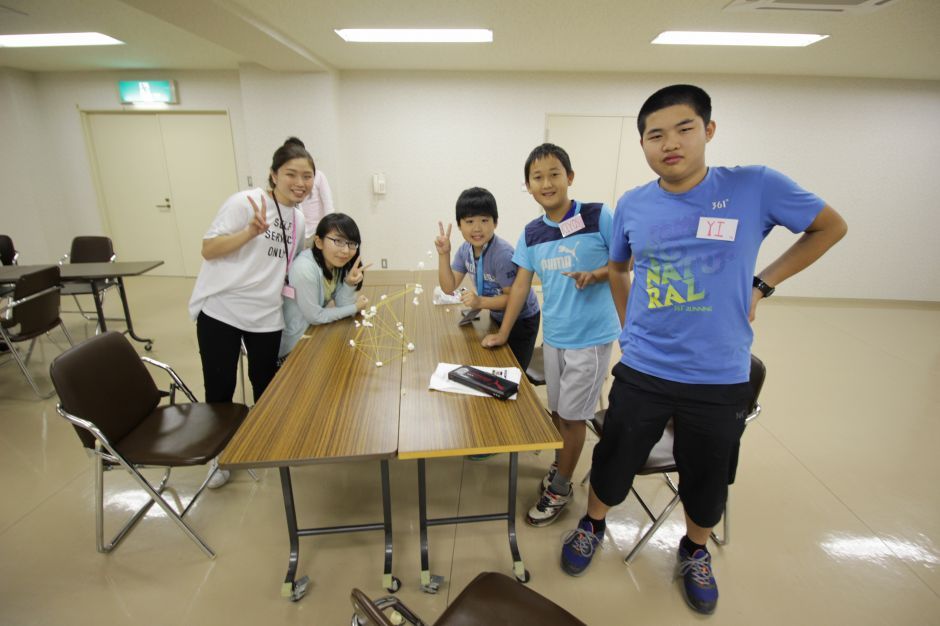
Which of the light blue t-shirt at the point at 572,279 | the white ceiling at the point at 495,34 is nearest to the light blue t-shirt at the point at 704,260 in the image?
the light blue t-shirt at the point at 572,279

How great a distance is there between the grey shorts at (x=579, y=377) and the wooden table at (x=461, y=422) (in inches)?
9.3

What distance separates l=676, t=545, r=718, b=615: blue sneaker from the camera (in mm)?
1608

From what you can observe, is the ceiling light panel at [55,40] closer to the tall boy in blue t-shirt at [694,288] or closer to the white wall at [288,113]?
Answer: the white wall at [288,113]

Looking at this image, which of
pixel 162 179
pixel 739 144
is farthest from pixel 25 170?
pixel 739 144

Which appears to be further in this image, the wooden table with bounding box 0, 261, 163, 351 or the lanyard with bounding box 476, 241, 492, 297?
the wooden table with bounding box 0, 261, 163, 351

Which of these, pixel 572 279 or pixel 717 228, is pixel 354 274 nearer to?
pixel 572 279

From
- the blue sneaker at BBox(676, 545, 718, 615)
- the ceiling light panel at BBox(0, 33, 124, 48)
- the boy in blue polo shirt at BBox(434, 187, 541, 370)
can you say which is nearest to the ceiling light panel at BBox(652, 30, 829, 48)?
the boy in blue polo shirt at BBox(434, 187, 541, 370)

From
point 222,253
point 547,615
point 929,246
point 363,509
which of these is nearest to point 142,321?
point 222,253

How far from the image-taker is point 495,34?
3.70 meters

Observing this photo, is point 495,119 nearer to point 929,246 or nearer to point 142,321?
point 142,321

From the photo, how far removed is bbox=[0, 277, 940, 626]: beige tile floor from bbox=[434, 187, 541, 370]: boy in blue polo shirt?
2.58ft

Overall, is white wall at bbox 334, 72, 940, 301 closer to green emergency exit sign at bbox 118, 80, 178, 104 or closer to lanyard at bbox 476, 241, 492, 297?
green emergency exit sign at bbox 118, 80, 178, 104

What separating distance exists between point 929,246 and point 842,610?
240 inches

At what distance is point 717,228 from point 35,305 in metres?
4.17
